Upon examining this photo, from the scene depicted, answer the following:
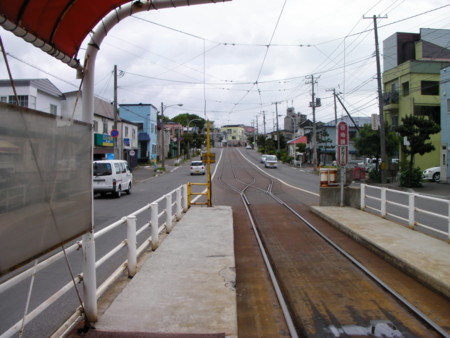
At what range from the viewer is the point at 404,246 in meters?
7.59

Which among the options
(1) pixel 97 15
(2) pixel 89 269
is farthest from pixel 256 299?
(1) pixel 97 15

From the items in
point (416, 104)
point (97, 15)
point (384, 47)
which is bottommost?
point (97, 15)

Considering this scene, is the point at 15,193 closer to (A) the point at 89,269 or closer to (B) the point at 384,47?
(A) the point at 89,269

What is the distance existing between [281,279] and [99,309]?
2.90 metres

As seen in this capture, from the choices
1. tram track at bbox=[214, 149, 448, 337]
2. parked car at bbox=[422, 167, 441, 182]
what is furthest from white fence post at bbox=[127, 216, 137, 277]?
parked car at bbox=[422, 167, 441, 182]

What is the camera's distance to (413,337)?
4.18 meters

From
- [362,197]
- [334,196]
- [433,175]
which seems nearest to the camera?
[362,197]

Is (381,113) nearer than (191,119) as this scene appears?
Yes

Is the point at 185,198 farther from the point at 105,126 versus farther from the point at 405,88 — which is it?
the point at 405,88

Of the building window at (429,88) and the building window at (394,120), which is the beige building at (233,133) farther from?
the building window at (429,88)

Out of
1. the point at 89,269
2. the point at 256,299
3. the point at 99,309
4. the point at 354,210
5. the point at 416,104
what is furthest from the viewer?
the point at 416,104

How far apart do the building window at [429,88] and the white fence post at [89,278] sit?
3955 centimetres

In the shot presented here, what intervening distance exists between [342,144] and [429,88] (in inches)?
1184

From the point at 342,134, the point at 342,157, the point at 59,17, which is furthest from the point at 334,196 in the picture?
the point at 59,17
